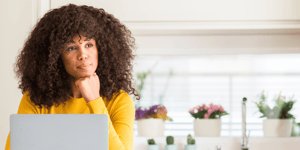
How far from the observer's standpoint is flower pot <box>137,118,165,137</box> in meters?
1.89

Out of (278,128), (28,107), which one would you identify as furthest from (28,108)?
(278,128)

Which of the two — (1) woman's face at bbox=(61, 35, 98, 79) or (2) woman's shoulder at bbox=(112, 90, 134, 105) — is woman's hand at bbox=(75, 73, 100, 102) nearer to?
(1) woman's face at bbox=(61, 35, 98, 79)

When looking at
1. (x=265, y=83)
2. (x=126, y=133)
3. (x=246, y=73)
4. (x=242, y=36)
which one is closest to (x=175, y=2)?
(x=242, y=36)

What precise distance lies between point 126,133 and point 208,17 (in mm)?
1020

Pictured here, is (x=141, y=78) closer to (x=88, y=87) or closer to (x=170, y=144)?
(x=170, y=144)

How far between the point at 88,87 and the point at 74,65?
0.12 m

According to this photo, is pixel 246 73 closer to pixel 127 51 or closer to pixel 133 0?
pixel 133 0

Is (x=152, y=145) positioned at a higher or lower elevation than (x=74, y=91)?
lower

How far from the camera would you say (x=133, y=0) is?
1781 mm

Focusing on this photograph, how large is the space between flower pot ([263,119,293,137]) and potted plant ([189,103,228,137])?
0.28m

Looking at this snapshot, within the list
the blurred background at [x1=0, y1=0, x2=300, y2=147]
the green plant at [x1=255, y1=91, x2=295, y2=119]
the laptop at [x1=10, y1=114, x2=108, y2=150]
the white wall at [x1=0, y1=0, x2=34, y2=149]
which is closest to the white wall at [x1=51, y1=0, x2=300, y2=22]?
the blurred background at [x1=0, y1=0, x2=300, y2=147]

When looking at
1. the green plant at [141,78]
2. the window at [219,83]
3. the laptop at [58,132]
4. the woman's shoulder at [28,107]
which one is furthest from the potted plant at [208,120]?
the laptop at [58,132]

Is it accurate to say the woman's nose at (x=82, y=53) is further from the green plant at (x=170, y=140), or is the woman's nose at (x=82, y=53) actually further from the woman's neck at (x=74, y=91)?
the green plant at (x=170, y=140)

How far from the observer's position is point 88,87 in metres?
0.91
